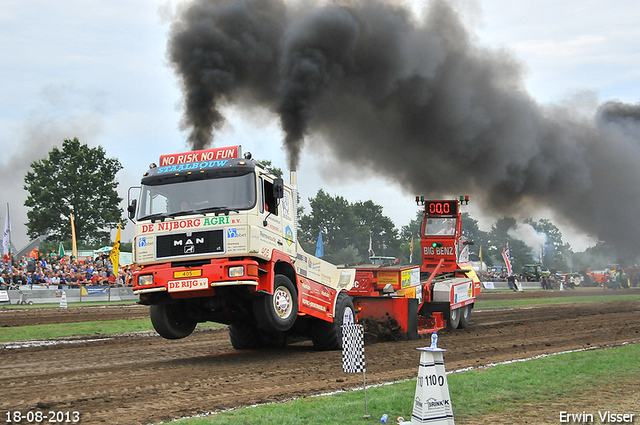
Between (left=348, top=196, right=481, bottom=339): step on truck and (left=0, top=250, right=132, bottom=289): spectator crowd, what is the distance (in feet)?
64.3

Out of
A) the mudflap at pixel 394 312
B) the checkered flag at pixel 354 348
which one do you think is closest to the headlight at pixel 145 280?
the checkered flag at pixel 354 348

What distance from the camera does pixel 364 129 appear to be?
22.1 meters

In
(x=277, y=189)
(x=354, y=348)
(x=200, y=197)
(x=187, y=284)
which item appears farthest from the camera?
(x=277, y=189)

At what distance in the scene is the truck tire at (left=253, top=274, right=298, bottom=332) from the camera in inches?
399

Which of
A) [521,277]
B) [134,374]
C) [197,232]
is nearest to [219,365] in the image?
[134,374]

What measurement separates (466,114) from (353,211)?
75.2 meters

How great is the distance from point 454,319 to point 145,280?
10092 mm

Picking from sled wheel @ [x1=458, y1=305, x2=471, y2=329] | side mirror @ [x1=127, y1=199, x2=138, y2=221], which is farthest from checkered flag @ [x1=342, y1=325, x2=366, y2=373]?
sled wheel @ [x1=458, y1=305, x2=471, y2=329]

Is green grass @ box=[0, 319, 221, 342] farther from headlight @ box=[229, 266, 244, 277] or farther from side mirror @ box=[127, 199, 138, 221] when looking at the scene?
headlight @ box=[229, 266, 244, 277]

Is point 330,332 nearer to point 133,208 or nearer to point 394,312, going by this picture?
point 394,312

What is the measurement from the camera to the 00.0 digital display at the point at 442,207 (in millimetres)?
19344

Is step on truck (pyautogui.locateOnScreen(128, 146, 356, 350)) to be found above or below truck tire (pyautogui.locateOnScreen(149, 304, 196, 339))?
above

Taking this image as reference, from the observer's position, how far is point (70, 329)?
680 inches

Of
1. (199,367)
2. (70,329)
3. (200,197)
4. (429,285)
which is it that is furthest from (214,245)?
(70,329)
